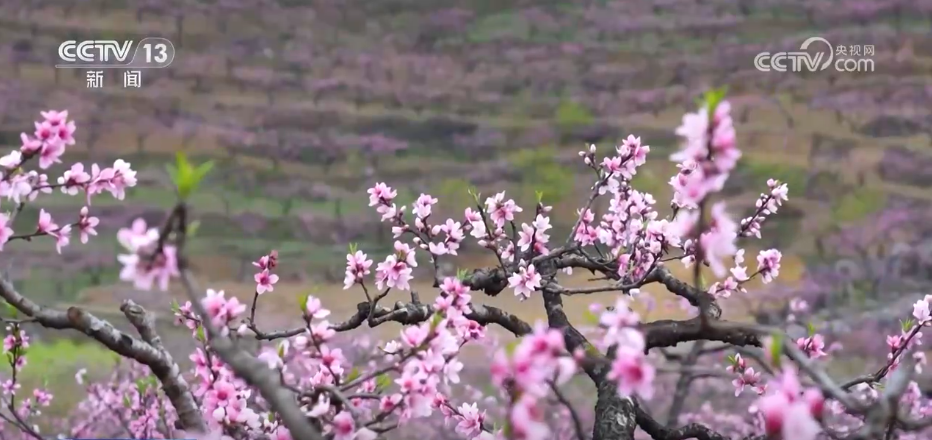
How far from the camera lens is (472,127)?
202cm

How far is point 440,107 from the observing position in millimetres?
2035

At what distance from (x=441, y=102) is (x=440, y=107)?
0.7 inches

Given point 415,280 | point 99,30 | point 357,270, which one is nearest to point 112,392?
point 415,280

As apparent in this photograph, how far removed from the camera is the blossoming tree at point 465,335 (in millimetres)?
499

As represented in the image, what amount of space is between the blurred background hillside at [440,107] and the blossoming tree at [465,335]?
24.4 inches

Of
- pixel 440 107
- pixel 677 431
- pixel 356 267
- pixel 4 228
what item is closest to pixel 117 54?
pixel 440 107

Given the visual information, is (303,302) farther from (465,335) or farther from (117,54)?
(117,54)

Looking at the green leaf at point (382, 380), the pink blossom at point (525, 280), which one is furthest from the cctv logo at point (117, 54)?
the green leaf at point (382, 380)

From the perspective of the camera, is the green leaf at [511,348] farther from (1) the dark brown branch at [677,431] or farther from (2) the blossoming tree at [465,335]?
(1) the dark brown branch at [677,431]

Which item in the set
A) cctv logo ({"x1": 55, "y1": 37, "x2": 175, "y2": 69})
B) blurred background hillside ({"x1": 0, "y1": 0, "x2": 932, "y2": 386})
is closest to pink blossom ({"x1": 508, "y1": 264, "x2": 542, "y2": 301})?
blurred background hillside ({"x1": 0, "y1": 0, "x2": 932, "y2": 386})

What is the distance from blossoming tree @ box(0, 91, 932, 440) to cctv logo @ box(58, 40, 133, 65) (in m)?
1.14

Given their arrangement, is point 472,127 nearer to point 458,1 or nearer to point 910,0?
point 458,1

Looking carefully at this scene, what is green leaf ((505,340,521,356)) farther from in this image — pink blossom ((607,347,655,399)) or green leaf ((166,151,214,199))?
A: green leaf ((166,151,214,199))

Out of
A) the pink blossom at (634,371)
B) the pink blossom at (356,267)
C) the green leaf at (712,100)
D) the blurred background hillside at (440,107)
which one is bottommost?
the pink blossom at (634,371)
